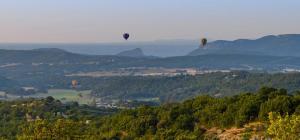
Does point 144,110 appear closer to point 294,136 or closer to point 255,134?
point 255,134

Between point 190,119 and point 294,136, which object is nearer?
point 294,136

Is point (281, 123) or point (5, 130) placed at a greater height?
point (281, 123)

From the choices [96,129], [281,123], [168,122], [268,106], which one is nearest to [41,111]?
[96,129]

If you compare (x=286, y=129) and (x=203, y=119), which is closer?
(x=286, y=129)

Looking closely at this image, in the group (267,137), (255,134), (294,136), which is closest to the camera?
(294,136)

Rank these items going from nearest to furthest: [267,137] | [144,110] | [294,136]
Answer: [294,136] → [267,137] → [144,110]

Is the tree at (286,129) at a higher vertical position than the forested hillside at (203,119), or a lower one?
higher

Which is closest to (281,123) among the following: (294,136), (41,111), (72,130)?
(294,136)

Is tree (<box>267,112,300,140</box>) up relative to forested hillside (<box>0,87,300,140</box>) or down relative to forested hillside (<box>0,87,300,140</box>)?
up

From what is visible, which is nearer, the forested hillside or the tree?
the tree

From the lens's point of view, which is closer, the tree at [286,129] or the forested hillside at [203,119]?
the tree at [286,129]

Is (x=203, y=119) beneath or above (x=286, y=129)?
beneath
